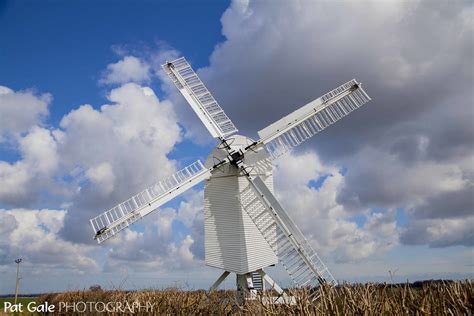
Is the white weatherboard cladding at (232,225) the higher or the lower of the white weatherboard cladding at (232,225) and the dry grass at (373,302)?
the higher

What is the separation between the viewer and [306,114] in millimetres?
24000

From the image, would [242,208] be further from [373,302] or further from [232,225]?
[373,302]

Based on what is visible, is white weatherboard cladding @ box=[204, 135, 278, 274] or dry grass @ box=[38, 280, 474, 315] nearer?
dry grass @ box=[38, 280, 474, 315]

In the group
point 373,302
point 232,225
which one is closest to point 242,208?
point 232,225

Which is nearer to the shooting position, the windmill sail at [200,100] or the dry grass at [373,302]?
the dry grass at [373,302]

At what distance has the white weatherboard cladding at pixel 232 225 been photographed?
2069cm

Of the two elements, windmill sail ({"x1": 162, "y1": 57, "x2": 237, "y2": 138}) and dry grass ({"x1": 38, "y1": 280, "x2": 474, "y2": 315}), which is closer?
dry grass ({"x1": 38, "y1": 280, "x2": 474, "y2": 315})

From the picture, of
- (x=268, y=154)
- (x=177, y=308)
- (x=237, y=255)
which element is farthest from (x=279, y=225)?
(x=177, y=308)

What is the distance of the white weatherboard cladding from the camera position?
2069 centimetres

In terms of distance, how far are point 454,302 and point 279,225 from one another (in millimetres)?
13695

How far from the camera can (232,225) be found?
21281mm

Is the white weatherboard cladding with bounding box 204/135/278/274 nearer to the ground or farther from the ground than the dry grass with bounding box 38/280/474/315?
farther from the ground

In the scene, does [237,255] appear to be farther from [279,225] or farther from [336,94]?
[336,94]

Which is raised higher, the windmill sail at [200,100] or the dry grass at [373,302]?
the windmill sail at [200,100]
